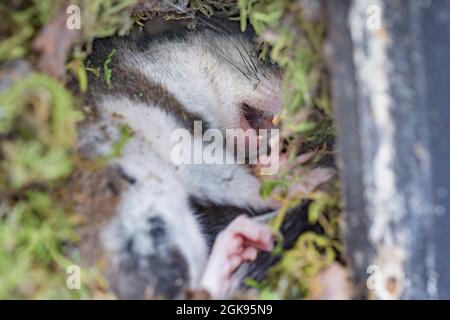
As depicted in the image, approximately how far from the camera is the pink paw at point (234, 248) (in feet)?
1.76

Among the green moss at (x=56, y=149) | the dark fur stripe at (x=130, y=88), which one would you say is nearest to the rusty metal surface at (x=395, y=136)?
the green moss at (x=56, y=149)

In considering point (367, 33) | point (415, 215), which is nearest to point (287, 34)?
point (367, 33)

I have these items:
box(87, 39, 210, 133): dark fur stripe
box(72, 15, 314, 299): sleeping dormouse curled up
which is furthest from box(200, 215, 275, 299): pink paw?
box(87, 39, 210, 133): dark fur stripe

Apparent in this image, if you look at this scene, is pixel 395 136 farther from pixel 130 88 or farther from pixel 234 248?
pixel 130 88

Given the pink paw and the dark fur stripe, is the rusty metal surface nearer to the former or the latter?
the pink paw

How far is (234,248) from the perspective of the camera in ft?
1.84

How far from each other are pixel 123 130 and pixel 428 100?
0.95ft

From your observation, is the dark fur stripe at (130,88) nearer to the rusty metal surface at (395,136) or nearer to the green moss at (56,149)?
the green moss at (56,149)

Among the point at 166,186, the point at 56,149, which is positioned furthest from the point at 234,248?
the point at 56,149

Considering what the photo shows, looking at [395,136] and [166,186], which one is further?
[166,186]

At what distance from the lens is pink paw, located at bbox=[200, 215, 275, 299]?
54 centimetres

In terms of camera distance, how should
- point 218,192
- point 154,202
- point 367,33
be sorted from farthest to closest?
point 218,192, point 154,202, point 367,33

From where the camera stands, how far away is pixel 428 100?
1.50 feet
